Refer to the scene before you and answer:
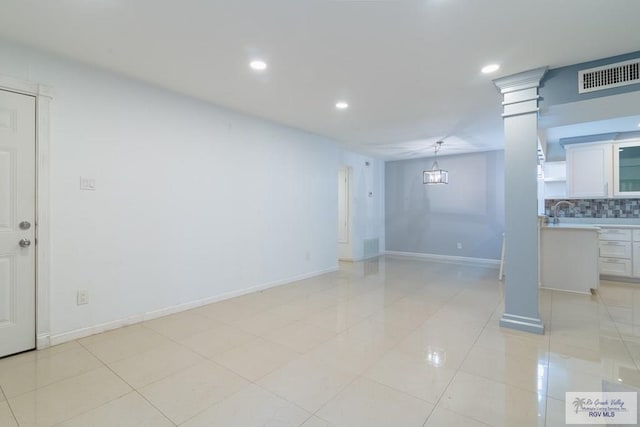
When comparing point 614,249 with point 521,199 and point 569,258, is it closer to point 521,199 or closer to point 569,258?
point 569,258

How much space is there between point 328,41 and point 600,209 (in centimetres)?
598

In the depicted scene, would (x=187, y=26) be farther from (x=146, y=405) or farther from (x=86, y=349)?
(x=86, y=349)

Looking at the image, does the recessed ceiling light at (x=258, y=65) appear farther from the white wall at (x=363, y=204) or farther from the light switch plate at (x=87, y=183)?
the white wall at (x=363, y=204)

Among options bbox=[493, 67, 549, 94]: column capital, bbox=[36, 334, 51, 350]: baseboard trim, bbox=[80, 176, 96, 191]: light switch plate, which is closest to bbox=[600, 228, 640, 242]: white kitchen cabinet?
bbox=[493, 67, 549, 94]: column capital

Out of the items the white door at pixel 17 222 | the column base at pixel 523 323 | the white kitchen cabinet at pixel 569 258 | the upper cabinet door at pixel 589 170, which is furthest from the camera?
the upper cabinet door at pixel 589 170

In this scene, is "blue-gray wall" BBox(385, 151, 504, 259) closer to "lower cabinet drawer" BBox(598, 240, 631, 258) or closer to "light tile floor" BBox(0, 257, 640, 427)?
"lower cabinet drawer" BBox(598, 240, 631, 258)

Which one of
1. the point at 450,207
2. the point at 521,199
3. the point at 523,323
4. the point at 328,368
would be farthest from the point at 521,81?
the point at 450,207

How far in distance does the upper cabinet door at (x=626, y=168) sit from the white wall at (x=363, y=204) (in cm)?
432

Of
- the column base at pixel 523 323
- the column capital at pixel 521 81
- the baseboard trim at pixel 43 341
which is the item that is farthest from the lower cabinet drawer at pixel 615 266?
the baseboard trim at pixel 43 341

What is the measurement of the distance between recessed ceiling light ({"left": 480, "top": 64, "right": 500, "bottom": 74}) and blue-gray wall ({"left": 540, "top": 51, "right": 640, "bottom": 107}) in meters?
0.51

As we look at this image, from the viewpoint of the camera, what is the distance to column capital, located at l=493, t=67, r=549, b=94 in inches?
106

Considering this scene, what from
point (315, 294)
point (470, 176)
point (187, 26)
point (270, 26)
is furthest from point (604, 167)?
point (187, 26)

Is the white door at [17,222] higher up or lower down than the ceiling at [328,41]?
lower down

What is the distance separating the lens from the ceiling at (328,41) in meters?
1.94
